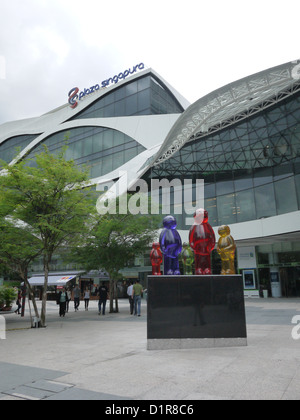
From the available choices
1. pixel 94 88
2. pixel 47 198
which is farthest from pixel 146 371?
pixel 94 88

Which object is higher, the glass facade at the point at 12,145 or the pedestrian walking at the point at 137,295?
the glass facade at the point at 12,145

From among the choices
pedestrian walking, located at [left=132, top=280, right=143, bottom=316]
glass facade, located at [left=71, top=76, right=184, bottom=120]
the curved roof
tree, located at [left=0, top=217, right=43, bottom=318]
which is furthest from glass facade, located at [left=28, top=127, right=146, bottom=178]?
tree, located at [left=0, top=217, right=43, bottom=318]

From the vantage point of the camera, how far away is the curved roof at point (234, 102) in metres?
21.7

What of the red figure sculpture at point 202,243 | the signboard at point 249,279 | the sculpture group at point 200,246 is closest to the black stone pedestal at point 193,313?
the red figure sculpture at point 202,243

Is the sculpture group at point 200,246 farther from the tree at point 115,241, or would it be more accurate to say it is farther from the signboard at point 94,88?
the signboard at point 94,88

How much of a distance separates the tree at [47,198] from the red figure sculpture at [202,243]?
6.58 m

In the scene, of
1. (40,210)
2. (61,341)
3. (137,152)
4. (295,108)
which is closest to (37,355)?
(61,341)

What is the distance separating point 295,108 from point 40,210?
21.0 m

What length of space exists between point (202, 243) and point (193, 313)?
1918mm

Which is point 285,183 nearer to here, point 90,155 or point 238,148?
point 238,148

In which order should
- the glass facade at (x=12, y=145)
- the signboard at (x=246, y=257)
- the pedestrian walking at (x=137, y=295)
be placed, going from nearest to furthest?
1. the pedestrian walking at (x=137, y=295)
2. the signboard at (x=246, y=257)
3. the glass facade at (x=12, y=145)

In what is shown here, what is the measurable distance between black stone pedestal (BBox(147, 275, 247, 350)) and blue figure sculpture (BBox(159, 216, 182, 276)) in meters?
0.94

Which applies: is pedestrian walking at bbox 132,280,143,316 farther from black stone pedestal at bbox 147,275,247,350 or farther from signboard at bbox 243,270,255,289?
signboard at bbox 243,270,255,289

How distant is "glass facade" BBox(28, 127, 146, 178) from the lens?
42812 millimetres
